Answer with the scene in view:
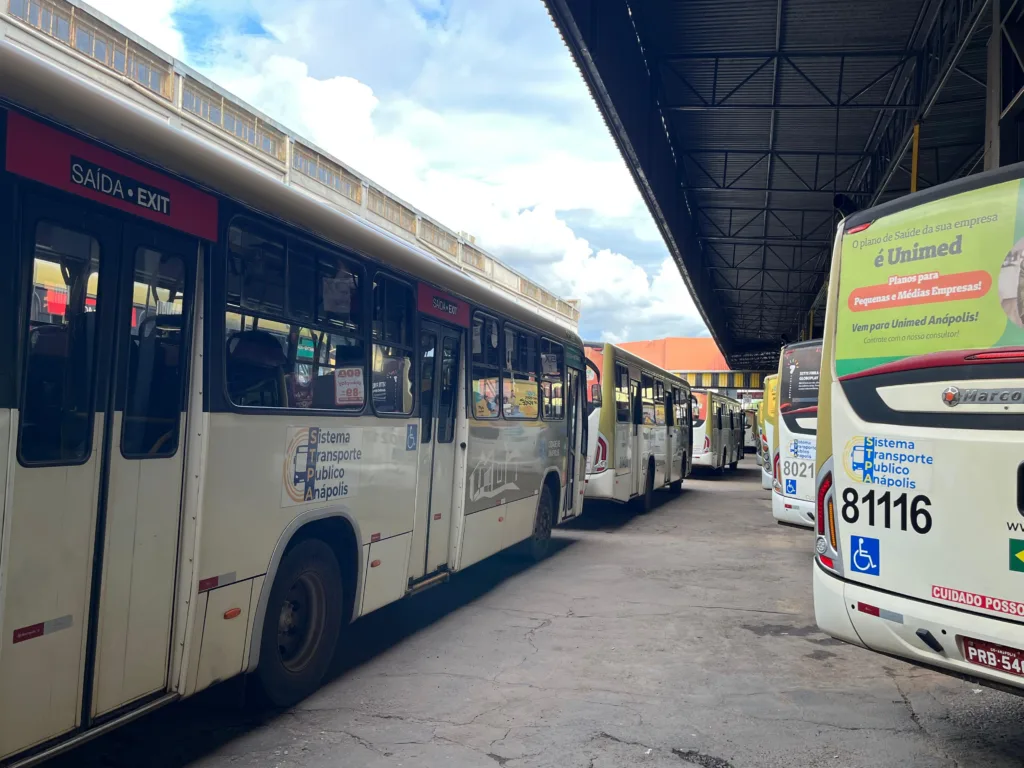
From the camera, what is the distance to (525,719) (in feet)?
15.5

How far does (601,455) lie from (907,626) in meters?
8.89

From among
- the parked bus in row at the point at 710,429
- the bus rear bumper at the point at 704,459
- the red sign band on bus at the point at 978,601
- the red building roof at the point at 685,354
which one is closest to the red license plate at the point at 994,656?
the red sign band on bus at the point at 978,601

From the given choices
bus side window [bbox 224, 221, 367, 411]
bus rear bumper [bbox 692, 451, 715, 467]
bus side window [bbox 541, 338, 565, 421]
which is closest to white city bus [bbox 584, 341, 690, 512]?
bus side window [bbox 541, 338, 565, 421]

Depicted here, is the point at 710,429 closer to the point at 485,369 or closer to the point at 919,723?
the point at 485,369

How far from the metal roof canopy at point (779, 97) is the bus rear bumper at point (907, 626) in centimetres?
671

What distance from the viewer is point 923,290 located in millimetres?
4086

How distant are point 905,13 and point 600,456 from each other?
7716 mm

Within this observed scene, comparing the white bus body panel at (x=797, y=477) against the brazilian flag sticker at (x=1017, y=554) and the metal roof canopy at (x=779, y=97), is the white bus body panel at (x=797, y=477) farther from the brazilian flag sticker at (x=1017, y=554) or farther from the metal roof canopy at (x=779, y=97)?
the brazilian flag sticker at (x=1017, y=554)

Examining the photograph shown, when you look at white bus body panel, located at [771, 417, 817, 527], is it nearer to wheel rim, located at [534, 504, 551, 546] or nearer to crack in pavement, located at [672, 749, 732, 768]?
wheel rim, located at [534, 504, 551, 546]

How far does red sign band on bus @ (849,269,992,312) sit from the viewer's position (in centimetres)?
388

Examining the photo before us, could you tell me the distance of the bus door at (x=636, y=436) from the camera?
14344 mm

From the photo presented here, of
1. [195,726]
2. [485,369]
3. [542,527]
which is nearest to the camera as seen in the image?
[195,726]

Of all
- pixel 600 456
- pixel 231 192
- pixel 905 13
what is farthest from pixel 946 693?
pixel 905 13

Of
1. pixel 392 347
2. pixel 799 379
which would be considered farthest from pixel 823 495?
pixel 799 379
